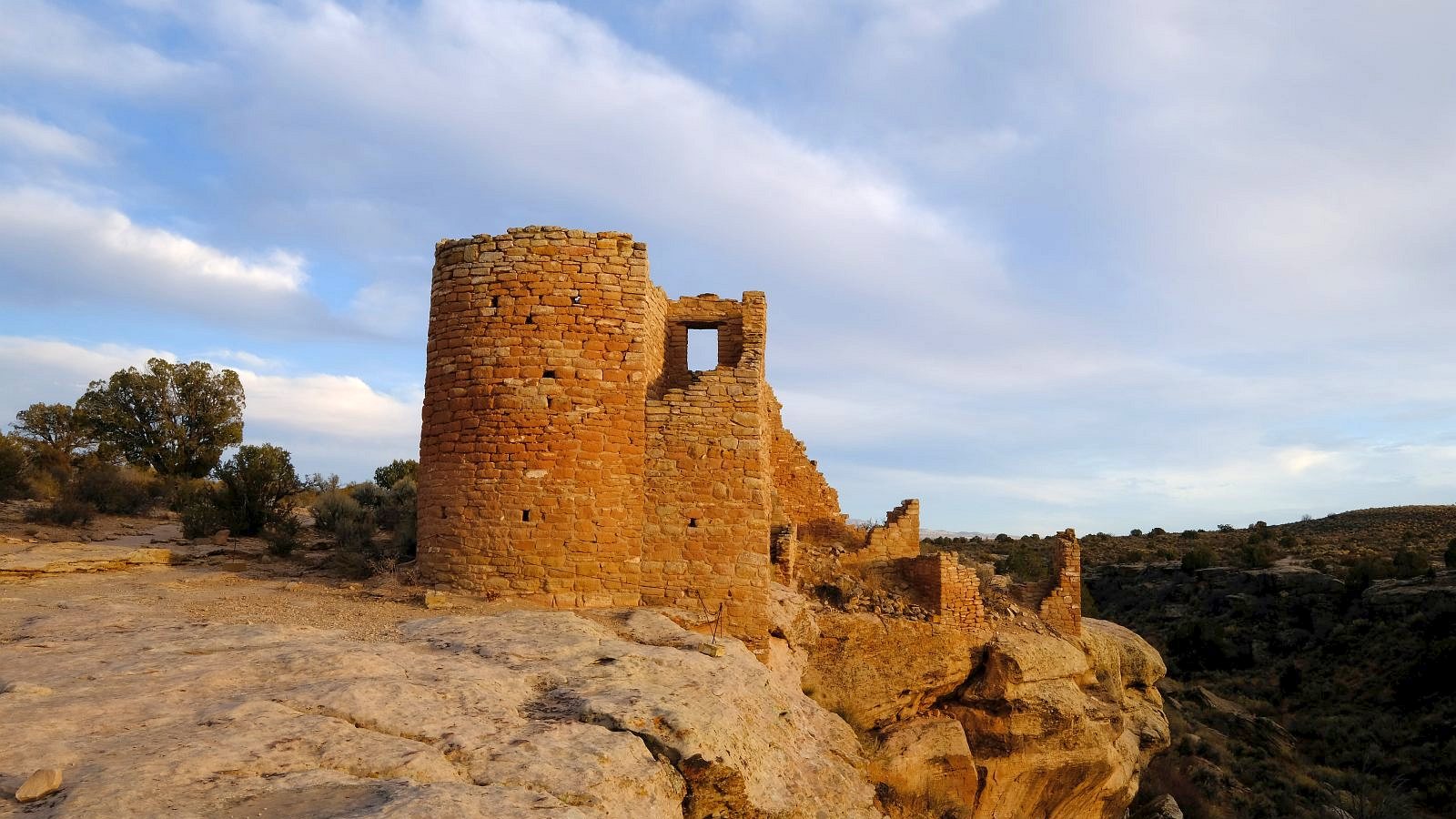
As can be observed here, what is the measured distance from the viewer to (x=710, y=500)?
34.3ft

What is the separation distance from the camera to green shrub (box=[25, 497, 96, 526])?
47.1 feet

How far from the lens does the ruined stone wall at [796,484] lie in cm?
1399

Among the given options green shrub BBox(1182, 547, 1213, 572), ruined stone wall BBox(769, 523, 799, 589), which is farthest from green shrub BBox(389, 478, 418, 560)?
green shrub BBox(1182, 547, 1213, 572)

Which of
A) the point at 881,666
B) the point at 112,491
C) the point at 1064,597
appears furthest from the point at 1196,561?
the point at 112,491

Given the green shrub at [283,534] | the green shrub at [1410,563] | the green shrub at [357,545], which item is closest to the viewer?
the green shrub at [357,545]

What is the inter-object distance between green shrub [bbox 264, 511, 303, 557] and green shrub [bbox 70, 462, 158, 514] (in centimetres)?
340

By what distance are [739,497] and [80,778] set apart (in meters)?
7.07

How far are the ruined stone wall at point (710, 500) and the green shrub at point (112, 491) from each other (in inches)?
464

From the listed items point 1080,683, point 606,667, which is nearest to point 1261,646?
point 1080,683

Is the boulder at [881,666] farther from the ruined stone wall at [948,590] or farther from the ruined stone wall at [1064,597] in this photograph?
the ruined stone wall at [1064,597]

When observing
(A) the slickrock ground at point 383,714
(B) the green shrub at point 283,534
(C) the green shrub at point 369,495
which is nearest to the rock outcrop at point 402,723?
(A) the slickrock ground at point 383,714

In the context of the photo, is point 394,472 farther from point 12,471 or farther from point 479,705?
point 479,705

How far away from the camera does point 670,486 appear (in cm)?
1045

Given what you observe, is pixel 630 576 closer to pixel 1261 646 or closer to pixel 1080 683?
pixel 1080 683
